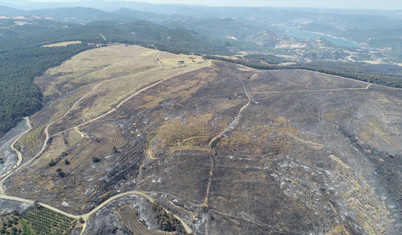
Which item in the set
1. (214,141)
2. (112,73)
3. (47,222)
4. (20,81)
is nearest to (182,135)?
(214,141)

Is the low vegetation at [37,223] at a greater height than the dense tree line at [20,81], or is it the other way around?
the dense tree line at [20,81]

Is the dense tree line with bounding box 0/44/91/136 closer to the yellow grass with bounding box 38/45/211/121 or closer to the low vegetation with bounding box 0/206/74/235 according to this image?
the yellow grass with bounding box 38/45/211/121

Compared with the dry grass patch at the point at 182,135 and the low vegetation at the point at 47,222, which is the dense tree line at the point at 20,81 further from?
the dry grass patch at the point at 182,135

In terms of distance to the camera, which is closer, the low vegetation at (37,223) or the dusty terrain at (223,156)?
the low vegetation at (37,223)

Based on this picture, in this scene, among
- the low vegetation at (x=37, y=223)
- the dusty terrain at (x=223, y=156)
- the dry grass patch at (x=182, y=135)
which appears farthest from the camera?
the dry grass patch at (x=182, y=135)

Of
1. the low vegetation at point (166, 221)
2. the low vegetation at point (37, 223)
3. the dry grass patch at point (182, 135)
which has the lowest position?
the low vegetation at point (37, 223)

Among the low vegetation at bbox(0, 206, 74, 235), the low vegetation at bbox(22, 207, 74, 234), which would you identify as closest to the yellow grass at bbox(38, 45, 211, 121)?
the low vegetation at bbox(22, 207, 74, 234)

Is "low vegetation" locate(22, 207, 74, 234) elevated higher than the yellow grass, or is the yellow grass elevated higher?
the yellow grass

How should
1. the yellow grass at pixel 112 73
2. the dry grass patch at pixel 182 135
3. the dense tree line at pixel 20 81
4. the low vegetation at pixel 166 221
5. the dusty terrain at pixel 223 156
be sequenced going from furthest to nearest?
the yellow grass at pixel 112 73
the dense tree line at pixel 20 81
the dry grass patch at pixel 182 135
the dusty terrain at pixel 223 156
the low vegetation at pixel 166 221

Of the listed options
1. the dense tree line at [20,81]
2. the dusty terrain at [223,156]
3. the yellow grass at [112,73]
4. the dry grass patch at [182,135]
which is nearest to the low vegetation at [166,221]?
the dusty terrain at [223,156]

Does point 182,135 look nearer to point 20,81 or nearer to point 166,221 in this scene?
point 166,221
